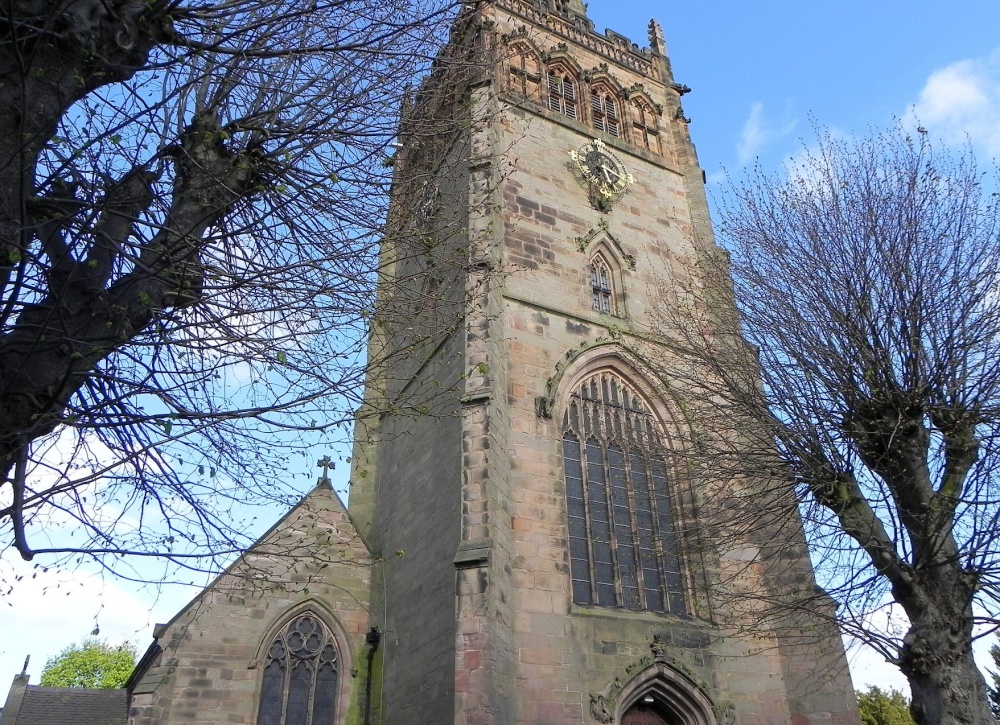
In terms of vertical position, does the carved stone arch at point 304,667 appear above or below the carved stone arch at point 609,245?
below

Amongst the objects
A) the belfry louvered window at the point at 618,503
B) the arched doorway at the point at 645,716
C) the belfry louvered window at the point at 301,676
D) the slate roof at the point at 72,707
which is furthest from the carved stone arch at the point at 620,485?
the slate roof at the point at 72,707

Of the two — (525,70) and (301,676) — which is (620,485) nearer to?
(301,676)

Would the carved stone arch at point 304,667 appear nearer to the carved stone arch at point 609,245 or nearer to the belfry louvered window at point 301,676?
the belfry louvered window at point 301,676

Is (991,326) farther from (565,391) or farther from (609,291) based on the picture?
(609,291)

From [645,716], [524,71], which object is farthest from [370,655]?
[524,71]

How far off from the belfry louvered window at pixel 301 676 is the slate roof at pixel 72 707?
8.65m

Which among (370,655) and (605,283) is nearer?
(370,655)

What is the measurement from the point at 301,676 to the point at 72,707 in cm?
1166

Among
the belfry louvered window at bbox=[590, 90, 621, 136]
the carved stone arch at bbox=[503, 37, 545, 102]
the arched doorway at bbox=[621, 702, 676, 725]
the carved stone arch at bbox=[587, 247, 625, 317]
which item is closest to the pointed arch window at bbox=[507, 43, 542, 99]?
the carved stone arch at bbox=[503, 37, 545, 102]

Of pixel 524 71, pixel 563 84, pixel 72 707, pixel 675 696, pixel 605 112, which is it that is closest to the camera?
pixel 675 696

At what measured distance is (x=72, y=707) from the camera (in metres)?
19.7

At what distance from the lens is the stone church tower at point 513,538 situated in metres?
9.60

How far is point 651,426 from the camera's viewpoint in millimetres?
13172

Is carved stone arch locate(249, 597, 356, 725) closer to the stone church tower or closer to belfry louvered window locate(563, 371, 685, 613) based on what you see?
the stone church tower
